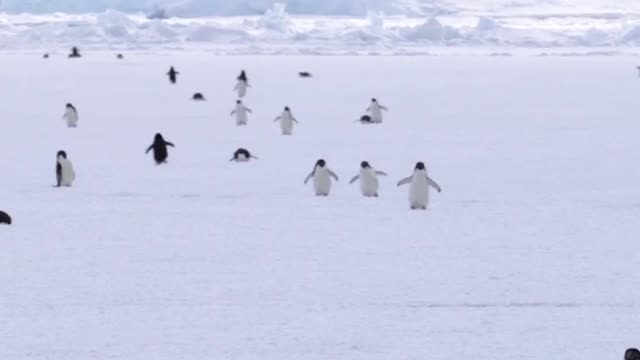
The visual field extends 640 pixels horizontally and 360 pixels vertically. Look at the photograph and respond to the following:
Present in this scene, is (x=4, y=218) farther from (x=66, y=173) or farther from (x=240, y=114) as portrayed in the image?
(x=240, y=114)

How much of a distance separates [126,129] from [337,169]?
5243 mm

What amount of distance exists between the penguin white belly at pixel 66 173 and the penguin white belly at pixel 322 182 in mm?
1971

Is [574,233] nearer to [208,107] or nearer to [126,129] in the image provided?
[126,129]

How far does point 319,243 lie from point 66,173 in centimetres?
364

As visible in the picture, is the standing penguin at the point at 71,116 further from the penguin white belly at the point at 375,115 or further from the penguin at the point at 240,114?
the penguin white belly at the point at 375,115

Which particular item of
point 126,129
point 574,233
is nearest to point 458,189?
point 574,233

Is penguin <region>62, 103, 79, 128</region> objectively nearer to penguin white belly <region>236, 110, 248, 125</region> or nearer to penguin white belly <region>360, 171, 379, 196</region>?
penguin white belly <region>236, 110, 248, 125</region>

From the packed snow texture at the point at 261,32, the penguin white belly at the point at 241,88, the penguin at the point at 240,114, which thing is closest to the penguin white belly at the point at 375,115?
the penguin at the point at 240,114

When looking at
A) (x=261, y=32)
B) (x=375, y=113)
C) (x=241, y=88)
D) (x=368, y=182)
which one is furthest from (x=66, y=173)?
(x=261, y=32)

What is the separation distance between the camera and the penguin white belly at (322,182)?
11.0 m

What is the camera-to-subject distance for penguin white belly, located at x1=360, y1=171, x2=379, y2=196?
11070mm

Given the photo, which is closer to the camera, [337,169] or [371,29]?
[337,169]

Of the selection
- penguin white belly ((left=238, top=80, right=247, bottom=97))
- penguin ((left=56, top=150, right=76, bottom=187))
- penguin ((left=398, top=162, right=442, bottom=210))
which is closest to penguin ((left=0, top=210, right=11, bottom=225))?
penguin ((left=56, top=150, right=76, bottom=187))

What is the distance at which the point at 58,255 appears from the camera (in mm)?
8188
